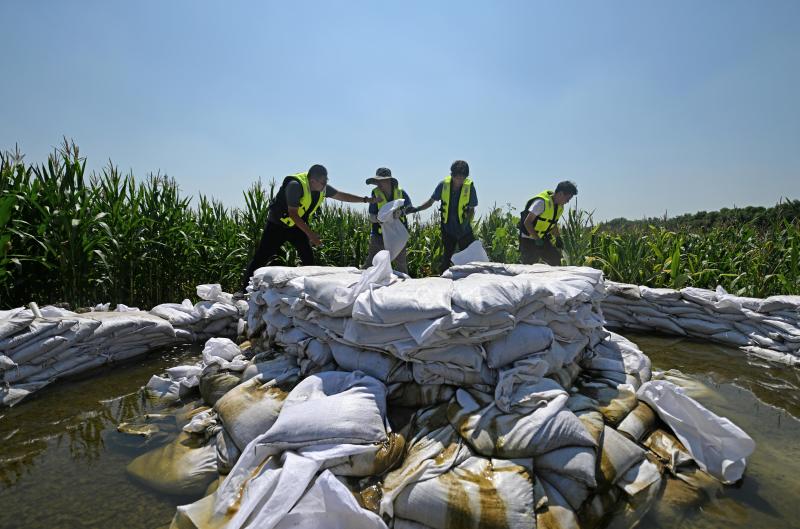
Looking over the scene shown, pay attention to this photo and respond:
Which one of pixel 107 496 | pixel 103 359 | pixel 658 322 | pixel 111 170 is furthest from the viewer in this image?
pixel 111 170

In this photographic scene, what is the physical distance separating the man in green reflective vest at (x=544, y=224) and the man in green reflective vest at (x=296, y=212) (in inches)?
70.0

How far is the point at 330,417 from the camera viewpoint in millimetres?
1686

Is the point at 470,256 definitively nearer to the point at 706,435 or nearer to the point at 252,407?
the point at 706,435

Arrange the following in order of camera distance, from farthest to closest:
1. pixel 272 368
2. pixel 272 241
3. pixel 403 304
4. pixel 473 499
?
1. pixel 272 241
2. pixel 272 368
3. pixel 403 304
4. pixel 473 499

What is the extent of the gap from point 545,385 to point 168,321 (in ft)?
10.9

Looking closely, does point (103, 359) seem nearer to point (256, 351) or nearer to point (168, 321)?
point (168, 321)

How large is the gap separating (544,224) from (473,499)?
3.74 meters

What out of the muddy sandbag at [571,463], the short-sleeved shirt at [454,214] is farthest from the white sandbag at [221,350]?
the short-sleeved shirt at [454,214]

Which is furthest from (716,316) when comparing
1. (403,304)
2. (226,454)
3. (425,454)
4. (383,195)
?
(226,454)

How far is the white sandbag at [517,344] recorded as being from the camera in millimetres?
1991

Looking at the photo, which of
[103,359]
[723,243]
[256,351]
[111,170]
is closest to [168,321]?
[103,359]

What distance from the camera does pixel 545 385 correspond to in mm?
1899

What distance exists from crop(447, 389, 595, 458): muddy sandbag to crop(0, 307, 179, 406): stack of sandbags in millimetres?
2796

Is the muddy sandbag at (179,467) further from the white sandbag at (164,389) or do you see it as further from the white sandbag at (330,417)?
the white sandbag at (164,389)
